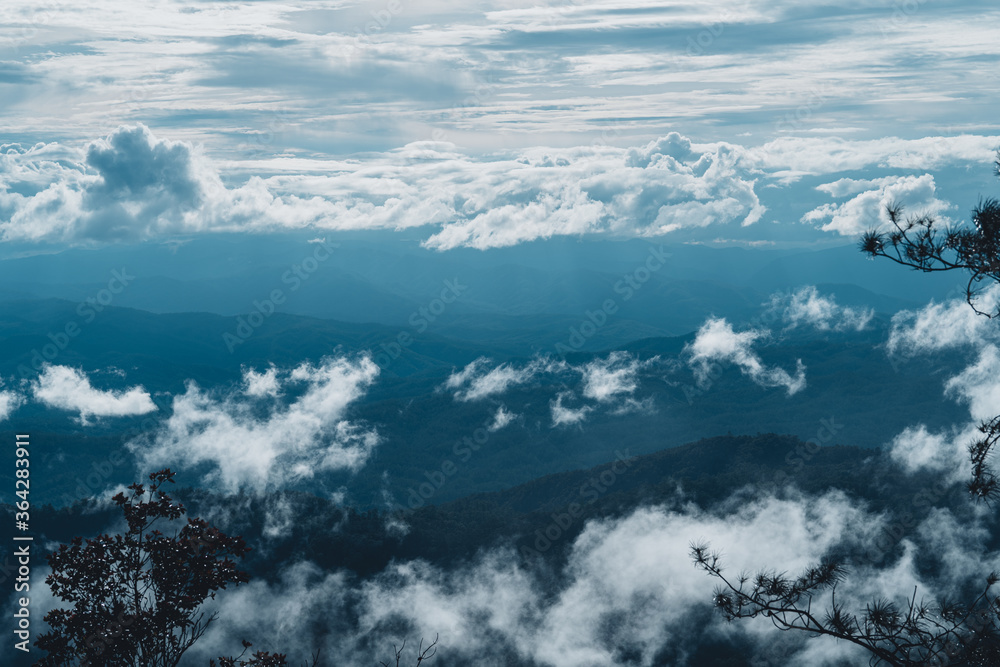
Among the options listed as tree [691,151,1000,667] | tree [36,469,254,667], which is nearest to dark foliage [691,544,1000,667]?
tree [691,151,1000,667]

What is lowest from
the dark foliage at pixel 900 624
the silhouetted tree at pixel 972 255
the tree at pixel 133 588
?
the tree at pixel 133 588

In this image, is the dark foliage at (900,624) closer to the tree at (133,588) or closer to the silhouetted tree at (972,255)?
the silhouetted tree at (972,255)

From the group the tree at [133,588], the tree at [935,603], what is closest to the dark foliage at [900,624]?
the tree at [935,603]

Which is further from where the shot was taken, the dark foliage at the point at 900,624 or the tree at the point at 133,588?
the tree at the point at 133,588

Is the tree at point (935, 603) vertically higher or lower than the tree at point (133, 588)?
higher

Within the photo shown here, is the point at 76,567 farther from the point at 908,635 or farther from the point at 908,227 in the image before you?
the point at 908,227

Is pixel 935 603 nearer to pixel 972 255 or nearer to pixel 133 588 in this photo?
pixel 972 255

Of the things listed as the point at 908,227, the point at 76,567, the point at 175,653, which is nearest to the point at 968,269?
the point at 908,227

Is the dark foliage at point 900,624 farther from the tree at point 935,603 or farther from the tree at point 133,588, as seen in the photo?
the tree at point 133,588

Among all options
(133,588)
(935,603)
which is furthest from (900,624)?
(133,588)
